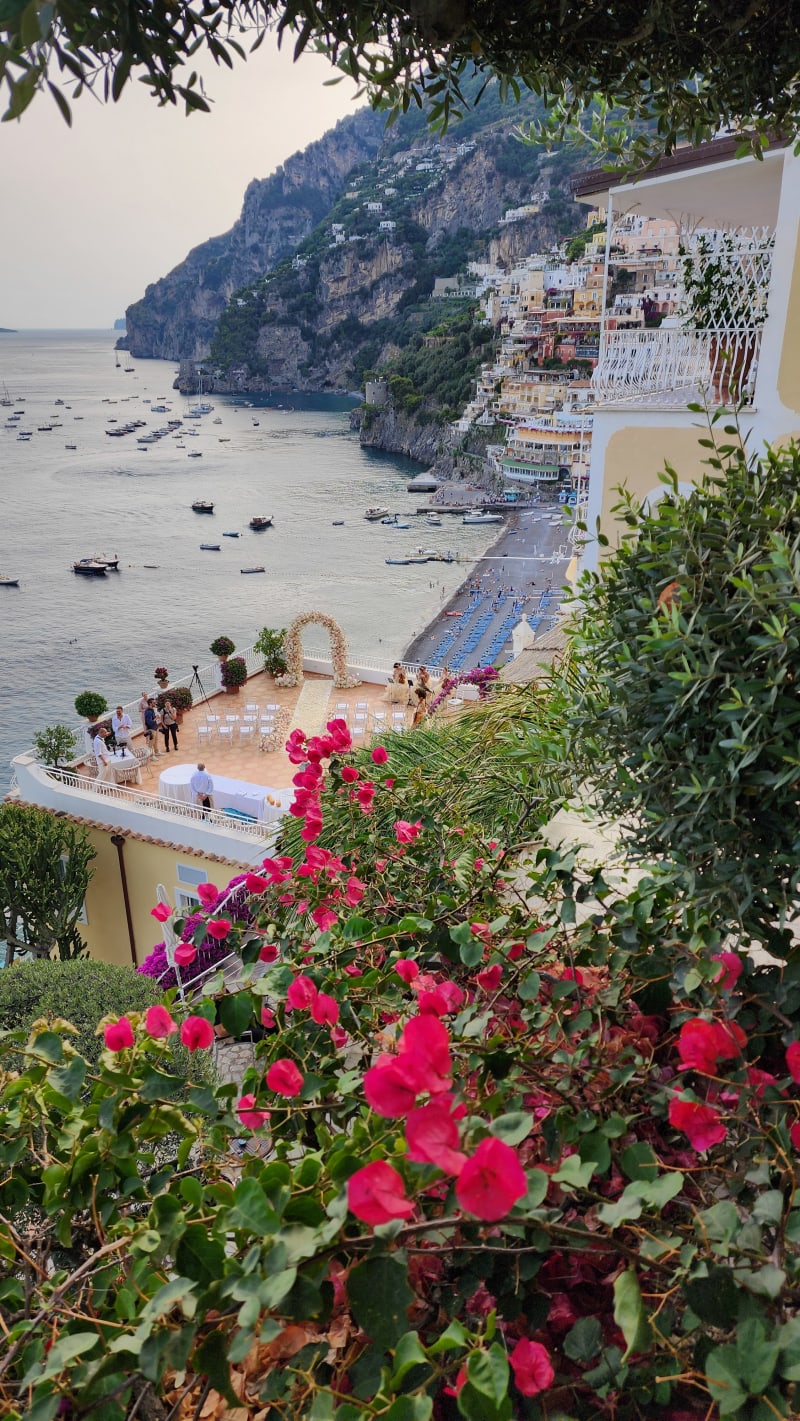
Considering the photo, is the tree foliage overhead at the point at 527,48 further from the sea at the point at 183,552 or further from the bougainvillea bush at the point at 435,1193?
the sea at the point at 183,552

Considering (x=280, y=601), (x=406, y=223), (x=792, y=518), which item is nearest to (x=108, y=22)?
(x=792, y=518)

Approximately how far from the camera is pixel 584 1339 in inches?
40.2

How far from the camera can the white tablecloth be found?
10211 millimetres

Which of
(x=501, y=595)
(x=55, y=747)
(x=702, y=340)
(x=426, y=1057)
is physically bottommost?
(x=501, y=595)

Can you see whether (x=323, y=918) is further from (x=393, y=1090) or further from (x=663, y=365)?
(x=663, y=365)

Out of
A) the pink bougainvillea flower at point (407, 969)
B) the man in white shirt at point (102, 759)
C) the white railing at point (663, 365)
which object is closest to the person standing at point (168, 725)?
the man in white shirt at point (102, 759)

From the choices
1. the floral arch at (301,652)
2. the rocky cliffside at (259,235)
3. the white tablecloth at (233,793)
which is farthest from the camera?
the rocky cliffside at (259,235)

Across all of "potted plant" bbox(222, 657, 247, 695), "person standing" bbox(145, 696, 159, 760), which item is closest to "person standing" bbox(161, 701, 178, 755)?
"person standing" bbox(145, 696, 159, 760)

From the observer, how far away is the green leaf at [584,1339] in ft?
3.34

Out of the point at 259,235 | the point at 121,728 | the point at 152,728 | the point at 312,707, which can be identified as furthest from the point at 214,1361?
the point at 259,235

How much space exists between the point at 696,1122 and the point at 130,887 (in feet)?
36.5

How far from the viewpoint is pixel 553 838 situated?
13.4 feet

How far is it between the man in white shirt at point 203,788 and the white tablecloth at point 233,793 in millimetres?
58

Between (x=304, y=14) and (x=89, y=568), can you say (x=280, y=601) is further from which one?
(x=304, y=14)
